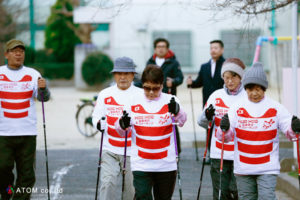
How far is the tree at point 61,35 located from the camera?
3675 cm

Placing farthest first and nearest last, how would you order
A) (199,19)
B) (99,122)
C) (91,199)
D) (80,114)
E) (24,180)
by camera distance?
1. (199,19)
2. (80,114)
3. (91,199)
4. (24,180)
5. (99,122)

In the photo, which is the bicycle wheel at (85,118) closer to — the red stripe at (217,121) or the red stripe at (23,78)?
the red stripe at (23,78)

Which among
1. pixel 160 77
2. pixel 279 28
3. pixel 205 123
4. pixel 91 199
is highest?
pixel 279 28

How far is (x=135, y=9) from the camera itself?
30891 mm

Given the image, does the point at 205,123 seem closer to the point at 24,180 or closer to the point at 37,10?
the point at 24,180

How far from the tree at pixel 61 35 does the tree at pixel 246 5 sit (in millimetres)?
30682

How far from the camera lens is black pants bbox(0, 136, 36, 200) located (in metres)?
6.71

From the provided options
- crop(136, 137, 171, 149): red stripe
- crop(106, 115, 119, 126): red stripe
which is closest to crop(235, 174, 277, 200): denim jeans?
crop(136, 137, 171, 149): red stripe

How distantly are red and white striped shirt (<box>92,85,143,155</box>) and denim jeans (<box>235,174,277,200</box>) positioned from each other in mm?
1366

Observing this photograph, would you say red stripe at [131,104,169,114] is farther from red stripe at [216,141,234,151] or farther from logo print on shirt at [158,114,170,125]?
red stripe at [216,141,234,151]

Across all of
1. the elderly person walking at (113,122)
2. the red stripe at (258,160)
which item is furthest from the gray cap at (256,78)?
the elderly person walking at (113,122)

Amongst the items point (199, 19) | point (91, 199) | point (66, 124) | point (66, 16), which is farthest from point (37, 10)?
point (91, 199)

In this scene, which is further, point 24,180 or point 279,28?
point 279,28

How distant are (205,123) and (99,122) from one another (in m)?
1.14
